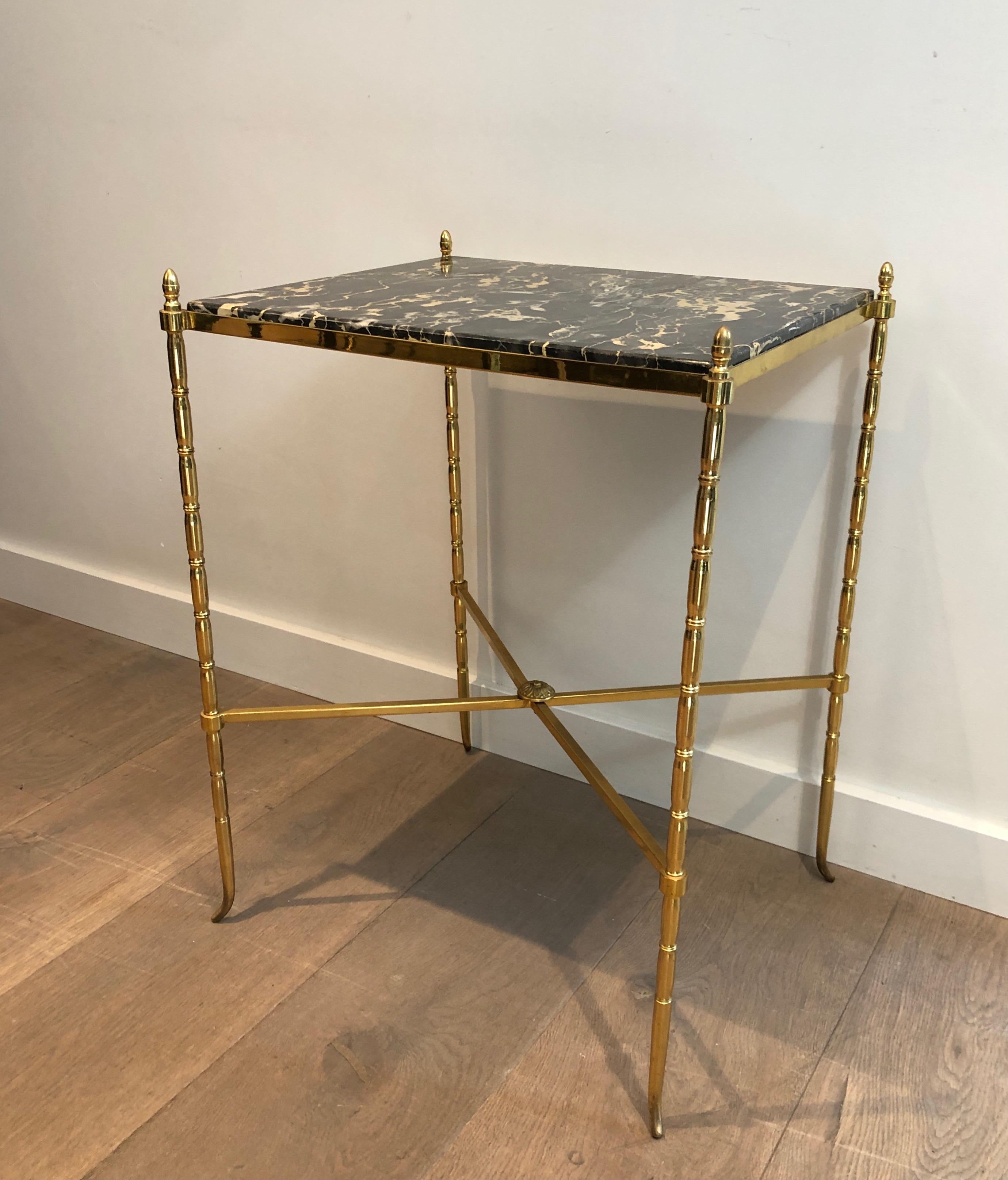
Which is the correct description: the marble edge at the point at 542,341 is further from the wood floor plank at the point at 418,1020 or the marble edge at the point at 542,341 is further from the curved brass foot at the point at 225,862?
the wood floor plank at the point at 418,1020

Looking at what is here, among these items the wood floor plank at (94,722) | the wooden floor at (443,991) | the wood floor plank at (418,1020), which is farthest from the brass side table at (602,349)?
the wood floor plank at (94,722)

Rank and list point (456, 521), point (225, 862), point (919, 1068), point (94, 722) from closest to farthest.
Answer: point (919, 1068) < point (225, 862) < point (456, 521) < point (94, 722)

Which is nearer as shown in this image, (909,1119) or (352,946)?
(909,1119)

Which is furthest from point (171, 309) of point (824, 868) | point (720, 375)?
point (824, 868)

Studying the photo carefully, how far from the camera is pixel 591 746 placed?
191 cm

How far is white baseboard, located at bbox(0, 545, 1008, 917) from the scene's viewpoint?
1.63m

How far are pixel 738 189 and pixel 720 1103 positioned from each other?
116cm

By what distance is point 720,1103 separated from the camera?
130cm

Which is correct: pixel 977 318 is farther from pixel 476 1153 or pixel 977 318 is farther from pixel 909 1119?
pixel 476 1153

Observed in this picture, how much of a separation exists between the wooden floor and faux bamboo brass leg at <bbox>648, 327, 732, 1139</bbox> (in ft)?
Answer: 0.39

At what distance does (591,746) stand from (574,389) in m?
0.61

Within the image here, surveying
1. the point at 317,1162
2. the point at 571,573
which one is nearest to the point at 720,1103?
the point at 317,1162

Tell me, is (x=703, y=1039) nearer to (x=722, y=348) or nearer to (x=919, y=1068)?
(x=919, y=1068)

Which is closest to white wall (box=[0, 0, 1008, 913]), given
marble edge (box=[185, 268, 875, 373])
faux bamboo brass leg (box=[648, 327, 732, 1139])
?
marble edge (box=[185, 268, 875, 373])
